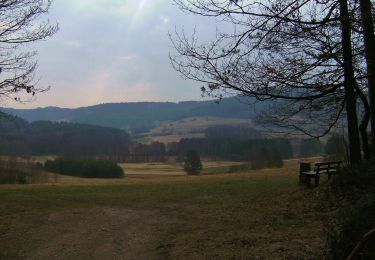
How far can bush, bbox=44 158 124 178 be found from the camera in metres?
68.0

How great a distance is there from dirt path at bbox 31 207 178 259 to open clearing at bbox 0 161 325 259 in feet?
0.06

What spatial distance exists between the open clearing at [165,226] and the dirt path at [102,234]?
0.06ft

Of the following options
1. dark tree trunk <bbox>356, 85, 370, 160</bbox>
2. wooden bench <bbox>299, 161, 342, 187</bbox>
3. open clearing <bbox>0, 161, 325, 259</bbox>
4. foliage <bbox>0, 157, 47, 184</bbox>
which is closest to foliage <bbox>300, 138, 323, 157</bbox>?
wooden bench <bbox>299, 161, 342, 187</bbox>

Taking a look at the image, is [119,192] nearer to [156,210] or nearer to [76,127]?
[156,210]

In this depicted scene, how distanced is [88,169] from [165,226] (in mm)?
58049

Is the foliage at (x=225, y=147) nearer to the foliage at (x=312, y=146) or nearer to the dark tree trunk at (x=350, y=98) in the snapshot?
the foliage at (x=312, y=146)

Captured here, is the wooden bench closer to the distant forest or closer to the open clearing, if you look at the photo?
the open clearing

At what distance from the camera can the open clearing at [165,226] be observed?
8961 millimetres

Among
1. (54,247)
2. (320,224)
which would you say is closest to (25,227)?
(54,247)

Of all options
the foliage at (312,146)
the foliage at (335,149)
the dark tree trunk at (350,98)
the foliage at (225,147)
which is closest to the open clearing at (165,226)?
the dark tree trunk at (350,98)

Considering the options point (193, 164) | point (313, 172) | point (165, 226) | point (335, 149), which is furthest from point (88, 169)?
point (165, 226)

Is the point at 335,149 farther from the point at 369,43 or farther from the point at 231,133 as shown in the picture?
the point at 231,133

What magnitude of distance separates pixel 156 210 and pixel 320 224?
5506 millimetres

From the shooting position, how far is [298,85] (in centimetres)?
1359
